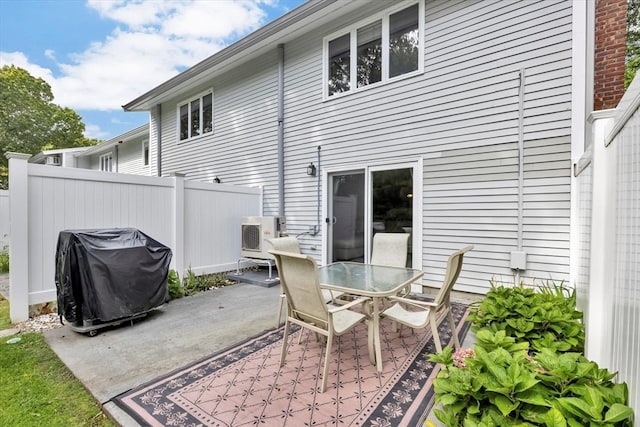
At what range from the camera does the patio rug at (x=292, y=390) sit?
197 cm

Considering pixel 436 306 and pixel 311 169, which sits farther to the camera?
pixel 311 169

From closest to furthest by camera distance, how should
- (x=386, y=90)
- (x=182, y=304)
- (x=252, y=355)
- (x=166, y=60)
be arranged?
(x=252, y=355)
(x=182, y=304)
(x=386, y=90)
(x=166, y=60)

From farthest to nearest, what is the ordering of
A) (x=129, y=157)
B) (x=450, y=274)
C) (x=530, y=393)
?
1. (x=129, y=157)
2. (x=450, y=274)
3. (x=530, y=393)

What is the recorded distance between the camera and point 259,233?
617 cm

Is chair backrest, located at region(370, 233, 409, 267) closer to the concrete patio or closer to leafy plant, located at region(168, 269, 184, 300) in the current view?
the concrete patio

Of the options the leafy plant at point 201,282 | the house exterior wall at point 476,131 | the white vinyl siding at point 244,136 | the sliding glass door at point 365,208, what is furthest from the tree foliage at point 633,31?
the leafy plant at point 201,282

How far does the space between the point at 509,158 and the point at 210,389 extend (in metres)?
4.49

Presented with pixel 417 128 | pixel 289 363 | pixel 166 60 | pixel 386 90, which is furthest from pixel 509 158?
pixel 166 60

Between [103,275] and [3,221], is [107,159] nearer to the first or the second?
[3,221]

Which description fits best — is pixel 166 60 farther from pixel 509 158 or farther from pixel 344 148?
pixel 509 158

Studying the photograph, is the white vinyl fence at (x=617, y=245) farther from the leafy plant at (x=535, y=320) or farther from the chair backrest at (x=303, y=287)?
the chair backrest at (x=303, y=287)

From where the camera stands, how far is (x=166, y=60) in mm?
15914

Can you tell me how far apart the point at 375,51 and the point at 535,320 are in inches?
190

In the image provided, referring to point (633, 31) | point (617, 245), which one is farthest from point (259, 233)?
point (633, 31)
